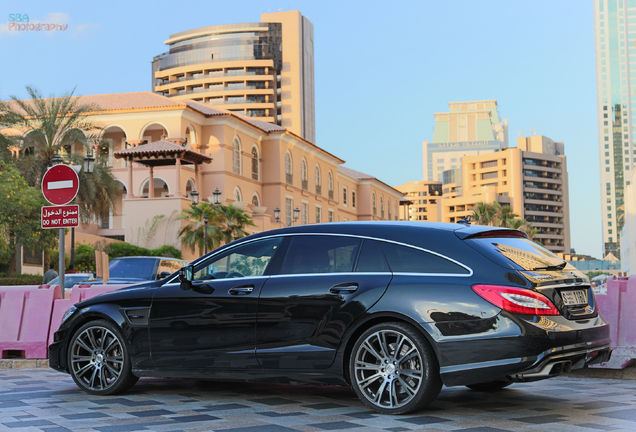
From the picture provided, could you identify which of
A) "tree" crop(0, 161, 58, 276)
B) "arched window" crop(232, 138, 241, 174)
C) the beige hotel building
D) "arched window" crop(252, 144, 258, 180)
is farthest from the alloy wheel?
the beige hotel building

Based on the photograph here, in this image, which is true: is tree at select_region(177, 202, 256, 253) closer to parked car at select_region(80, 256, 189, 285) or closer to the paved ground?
parked car at select_region(80, 256, 189, 285)

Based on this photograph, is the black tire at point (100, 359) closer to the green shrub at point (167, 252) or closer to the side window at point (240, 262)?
the side window at point (240, 262)

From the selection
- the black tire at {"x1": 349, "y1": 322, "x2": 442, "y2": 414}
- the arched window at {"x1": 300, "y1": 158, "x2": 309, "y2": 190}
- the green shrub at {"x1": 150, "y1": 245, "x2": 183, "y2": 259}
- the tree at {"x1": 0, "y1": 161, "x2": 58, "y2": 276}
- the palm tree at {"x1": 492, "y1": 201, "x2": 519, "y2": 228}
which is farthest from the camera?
the palm tree at {"x1": 492, "y1": 201, "x2": 519, "y2": 228}

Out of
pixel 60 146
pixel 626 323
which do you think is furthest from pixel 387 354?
Answer: pixel 60 146

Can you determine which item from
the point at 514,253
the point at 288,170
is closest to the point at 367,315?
the point at 514,253

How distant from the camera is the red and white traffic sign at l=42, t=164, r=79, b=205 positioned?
1070 centimetres

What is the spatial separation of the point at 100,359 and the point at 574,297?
4369 millimetres

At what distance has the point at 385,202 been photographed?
8831 cm

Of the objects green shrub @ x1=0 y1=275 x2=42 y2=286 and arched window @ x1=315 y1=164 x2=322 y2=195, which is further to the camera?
arched window @ x1=315 y1=164 x2=322 y2=195

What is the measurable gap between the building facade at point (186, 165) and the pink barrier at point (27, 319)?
29.6 meters

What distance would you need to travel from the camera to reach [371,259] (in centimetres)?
607

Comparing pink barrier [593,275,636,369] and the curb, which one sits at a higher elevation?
pink barrier [593,275,636,369]

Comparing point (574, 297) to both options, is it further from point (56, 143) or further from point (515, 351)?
point (56, 143)

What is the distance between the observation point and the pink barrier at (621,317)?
768 cm
